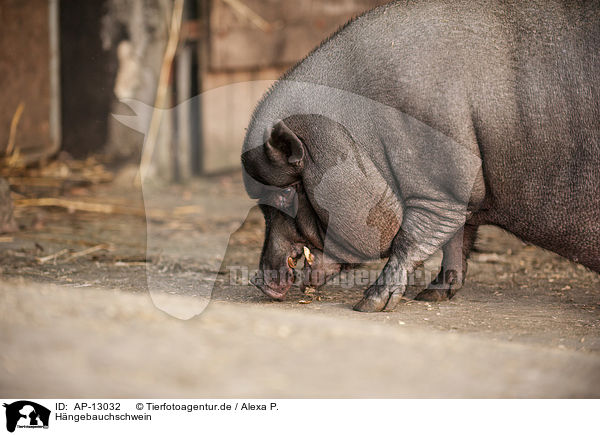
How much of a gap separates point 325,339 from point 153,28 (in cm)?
532

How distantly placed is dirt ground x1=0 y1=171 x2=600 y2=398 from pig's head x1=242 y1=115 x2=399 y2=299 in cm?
17

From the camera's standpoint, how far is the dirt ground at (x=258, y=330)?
2.35m

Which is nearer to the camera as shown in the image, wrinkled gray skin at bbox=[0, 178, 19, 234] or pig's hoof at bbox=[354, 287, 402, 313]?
pig's hoof at bbox=[354, 287, 402, 313]

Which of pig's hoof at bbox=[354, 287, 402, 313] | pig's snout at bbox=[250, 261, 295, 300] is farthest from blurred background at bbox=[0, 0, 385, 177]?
pig's hoof at bbox=[354, 287, 402, 313]

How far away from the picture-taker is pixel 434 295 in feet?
12.7

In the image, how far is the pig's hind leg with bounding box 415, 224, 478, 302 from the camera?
3.88 metres

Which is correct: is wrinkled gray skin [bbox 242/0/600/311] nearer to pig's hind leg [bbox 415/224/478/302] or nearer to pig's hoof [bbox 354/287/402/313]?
pig's hoof [bbox 354/287/402/313]

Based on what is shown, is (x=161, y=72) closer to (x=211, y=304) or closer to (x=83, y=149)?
(x=83, y=149)

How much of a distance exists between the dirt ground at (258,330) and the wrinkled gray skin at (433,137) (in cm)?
32
